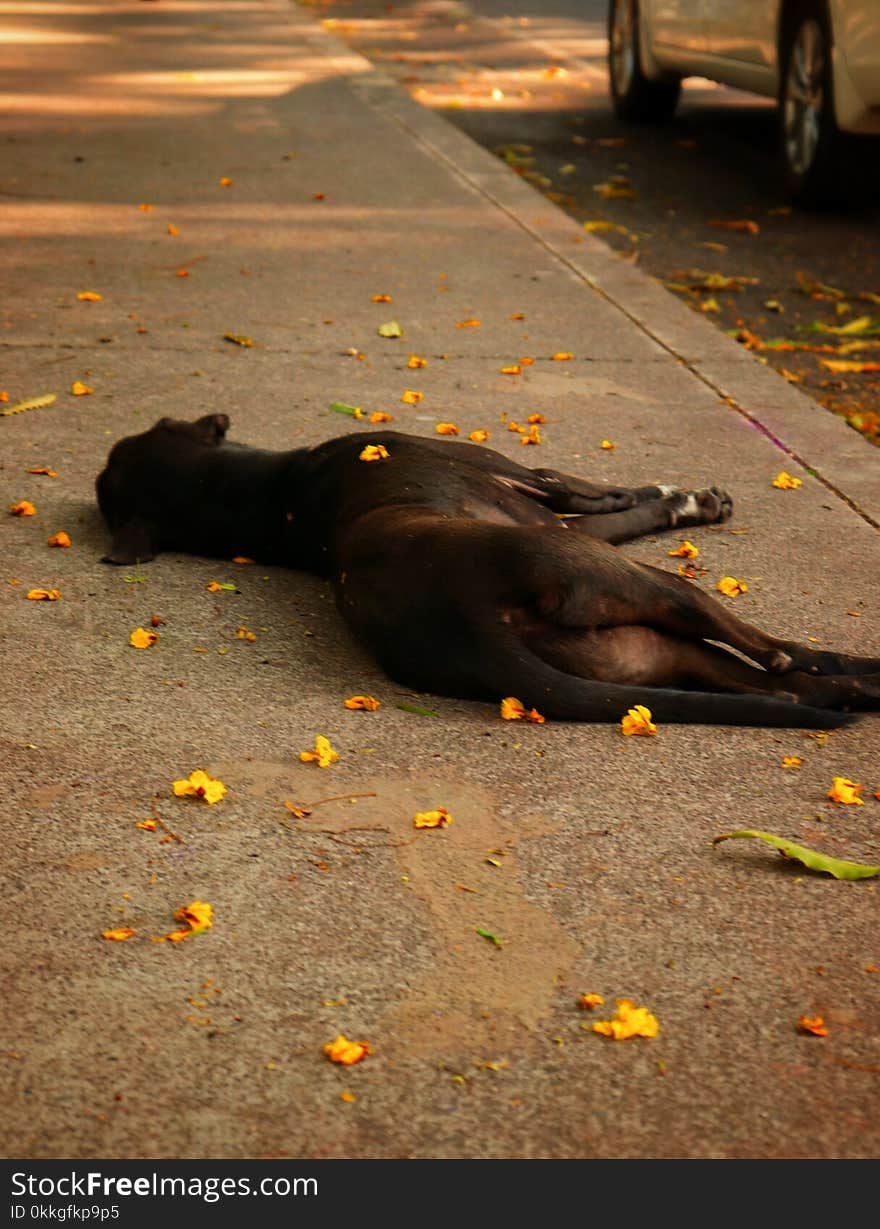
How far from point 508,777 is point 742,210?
756cm

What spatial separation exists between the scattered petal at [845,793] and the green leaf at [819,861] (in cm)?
25

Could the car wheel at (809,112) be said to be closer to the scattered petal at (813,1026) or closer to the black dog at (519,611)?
the black dog at (519,611)

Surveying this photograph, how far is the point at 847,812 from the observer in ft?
11.5

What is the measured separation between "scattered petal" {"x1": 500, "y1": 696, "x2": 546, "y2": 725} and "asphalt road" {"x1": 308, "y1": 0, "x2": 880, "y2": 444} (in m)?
3.17

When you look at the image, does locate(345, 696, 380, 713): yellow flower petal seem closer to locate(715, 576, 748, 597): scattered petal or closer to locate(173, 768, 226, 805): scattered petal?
locate(173, 768, 226, 805): scattered petal

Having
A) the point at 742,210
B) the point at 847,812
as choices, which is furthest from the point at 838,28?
the point at 847,812

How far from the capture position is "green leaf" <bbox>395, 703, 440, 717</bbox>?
390 cm

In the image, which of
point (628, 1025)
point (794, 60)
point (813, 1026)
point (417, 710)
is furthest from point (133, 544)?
point (794, 60)

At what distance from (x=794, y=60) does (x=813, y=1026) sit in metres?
8.22

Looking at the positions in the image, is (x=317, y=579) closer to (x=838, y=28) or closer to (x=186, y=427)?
(x=186, y=427)

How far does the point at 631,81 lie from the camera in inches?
522

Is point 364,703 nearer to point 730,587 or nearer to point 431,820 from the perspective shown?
point 431,820

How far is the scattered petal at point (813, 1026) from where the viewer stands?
2740 millimetres

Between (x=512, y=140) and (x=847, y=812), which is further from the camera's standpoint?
(x=512, y=140)
